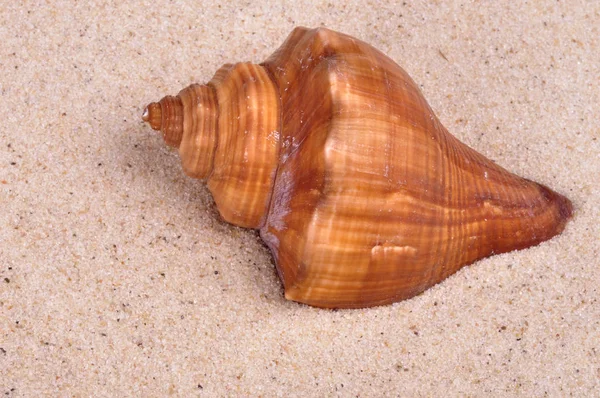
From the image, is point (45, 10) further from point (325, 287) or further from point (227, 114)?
point (325, 287)

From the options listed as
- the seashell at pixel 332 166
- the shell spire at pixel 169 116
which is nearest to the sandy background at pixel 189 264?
the seashell at pixel 332 166

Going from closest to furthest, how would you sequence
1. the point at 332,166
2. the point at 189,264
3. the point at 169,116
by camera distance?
the point at 332,166
the point at 169,116
the point at 189,264

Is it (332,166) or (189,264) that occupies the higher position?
(332,166)

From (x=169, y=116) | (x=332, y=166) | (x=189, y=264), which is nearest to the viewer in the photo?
(x=332, y=166)

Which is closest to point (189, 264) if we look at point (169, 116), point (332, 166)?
point (169, 116)

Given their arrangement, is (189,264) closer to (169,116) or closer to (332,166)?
→ (169,116)

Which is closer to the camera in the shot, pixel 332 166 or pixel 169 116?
pixel 332 166
